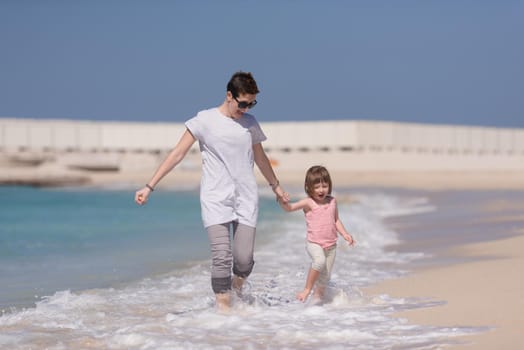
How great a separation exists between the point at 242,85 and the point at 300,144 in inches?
1846

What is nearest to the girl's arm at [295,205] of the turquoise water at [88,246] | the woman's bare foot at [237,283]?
the woman's bare foot at [237,283]

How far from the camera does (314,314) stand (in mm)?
5871

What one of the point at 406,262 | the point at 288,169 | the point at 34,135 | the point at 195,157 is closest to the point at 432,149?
the point at 288,169

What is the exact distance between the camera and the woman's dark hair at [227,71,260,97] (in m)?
5.70

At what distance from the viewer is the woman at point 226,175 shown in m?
5.75

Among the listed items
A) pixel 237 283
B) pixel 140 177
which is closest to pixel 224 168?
pixel 237 283

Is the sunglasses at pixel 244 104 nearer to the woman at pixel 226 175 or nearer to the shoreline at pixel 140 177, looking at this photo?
the woman at pixel 226 175

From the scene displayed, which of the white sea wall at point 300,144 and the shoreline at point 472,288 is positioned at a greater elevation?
the white sea wall at point 300,144

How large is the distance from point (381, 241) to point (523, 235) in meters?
1.99

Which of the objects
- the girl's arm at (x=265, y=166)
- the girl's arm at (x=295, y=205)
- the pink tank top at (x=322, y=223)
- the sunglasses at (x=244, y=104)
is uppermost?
the sunglasses at (x=244, y=104)

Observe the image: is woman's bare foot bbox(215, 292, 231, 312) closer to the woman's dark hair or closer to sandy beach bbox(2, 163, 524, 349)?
sandy beach bbox(2, 163, 524, 349)

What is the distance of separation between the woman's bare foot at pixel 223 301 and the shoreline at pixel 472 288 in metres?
1.14

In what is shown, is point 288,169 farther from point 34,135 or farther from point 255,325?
point 255,325

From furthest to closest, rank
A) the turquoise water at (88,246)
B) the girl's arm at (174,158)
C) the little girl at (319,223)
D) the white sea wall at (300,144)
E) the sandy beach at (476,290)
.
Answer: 1. the white sea wall at (300,144)
2. the turquoise water at (88,246)
3. the little girl at (319,223)
4. the girl's arm at (174,158)
5. the sandy beach at (476,290)
